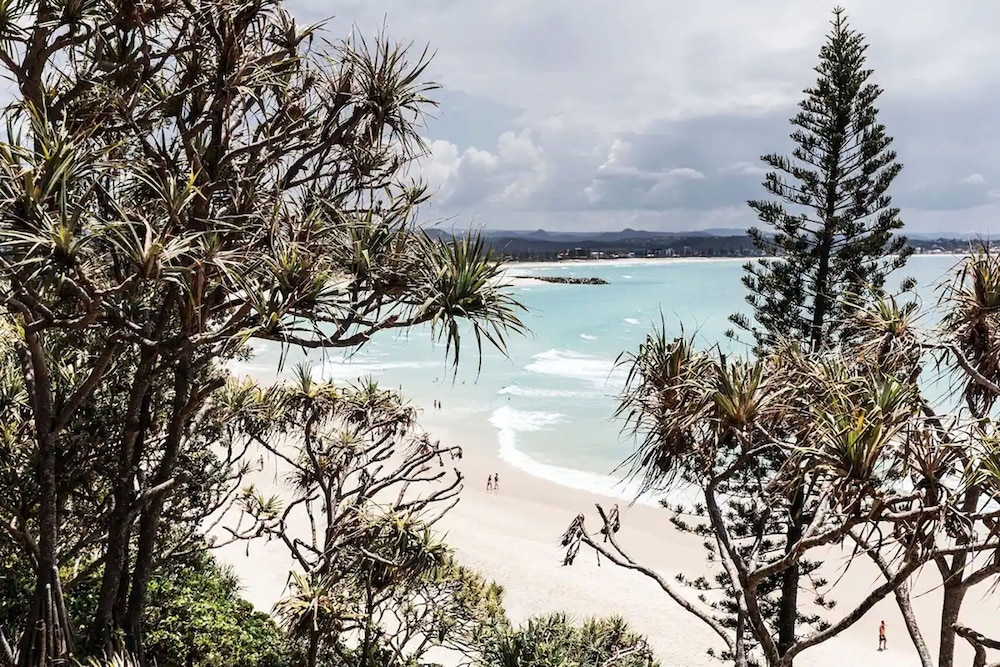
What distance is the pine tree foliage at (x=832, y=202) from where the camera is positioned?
952cm

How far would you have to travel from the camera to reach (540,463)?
1809 cm

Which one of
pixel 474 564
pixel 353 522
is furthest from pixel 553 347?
pixel 353 522

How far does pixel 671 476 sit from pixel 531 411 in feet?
66.6

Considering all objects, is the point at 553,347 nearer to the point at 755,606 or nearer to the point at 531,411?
the point at 531,411

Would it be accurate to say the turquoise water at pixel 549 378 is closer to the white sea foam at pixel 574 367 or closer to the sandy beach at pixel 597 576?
the white sea foam at pixel 574 367

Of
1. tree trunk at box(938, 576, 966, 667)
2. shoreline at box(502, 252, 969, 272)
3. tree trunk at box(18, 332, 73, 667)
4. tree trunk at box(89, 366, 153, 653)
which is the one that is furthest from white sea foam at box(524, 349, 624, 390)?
shoreline at box(502, 252, 969, 272)

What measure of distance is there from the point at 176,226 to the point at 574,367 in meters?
29.0

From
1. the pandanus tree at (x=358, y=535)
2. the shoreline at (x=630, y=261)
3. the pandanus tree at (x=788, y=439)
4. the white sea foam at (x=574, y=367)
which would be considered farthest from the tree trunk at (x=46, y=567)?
the shoreline at (x=630, y=261)

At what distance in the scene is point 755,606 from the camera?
9.36ft

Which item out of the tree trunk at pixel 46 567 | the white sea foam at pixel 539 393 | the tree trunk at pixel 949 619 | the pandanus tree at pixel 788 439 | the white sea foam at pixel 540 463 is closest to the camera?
the pandanus tree at pixel 788 439

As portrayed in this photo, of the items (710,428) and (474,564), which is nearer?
(710,428)

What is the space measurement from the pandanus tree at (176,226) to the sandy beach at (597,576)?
5027 millimetres

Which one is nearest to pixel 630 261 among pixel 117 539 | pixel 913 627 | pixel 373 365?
pixel 373 365

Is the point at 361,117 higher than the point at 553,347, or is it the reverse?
the point at 361,117
